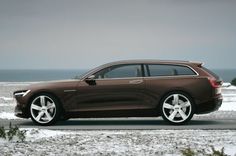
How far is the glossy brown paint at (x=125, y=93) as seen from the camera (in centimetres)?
1427

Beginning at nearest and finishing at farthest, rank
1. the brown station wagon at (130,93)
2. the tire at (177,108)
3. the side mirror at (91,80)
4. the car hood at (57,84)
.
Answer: the tire at (177,108) → the brown station wagon at (130,93) → the side mirror at (91,80) → the car hood at (57,84)

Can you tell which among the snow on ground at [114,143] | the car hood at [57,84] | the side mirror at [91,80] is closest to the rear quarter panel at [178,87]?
the side mirror at [91,80]

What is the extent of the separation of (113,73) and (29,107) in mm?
2123

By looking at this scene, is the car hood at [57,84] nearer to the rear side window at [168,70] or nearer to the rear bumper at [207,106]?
the rear side window at [168,70]

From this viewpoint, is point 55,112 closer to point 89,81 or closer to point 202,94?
point 89,81

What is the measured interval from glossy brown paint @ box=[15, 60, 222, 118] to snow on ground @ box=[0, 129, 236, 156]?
8.10 ft

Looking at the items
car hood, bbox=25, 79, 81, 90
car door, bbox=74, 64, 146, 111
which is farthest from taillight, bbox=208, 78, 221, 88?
car hood, bbox=25, 79, 81, 90

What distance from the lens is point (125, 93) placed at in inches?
567

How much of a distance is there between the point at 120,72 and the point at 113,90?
0.46m

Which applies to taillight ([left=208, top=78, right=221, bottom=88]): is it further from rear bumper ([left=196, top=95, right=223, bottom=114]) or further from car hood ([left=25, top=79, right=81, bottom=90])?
car hood ([left=25, top=79, right=81, bottom=90])

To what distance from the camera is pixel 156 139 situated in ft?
35.3

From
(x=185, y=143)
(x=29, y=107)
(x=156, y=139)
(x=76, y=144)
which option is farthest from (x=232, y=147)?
(x=29, y=107)

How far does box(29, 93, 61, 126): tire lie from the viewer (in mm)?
14469

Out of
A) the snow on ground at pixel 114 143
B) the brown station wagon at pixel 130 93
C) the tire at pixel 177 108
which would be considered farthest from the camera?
the brown station wagon at pixel 130 93
